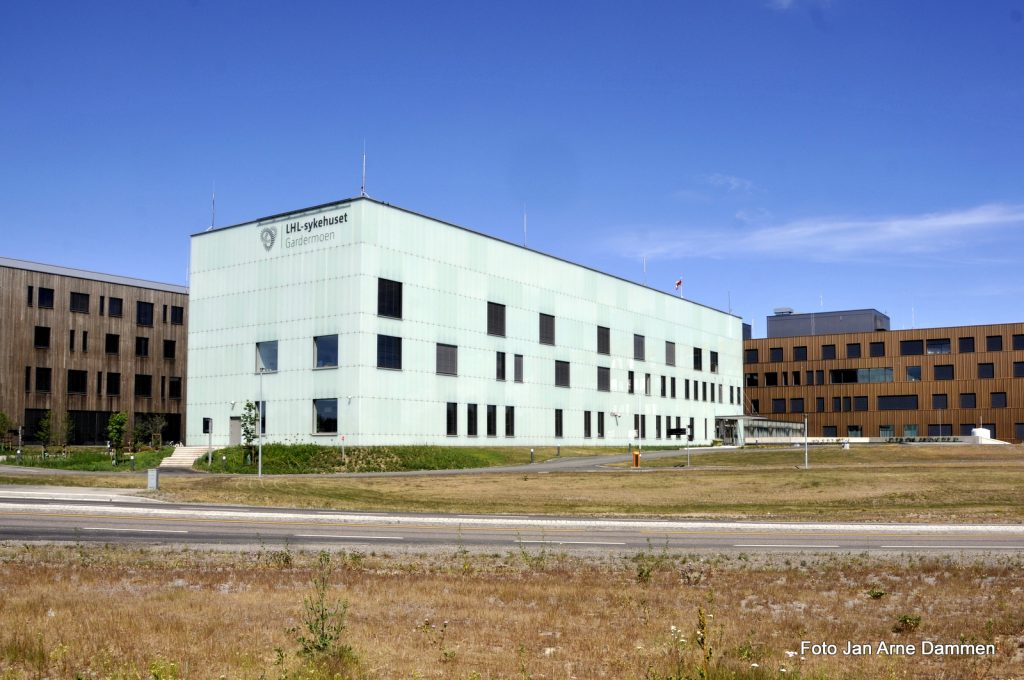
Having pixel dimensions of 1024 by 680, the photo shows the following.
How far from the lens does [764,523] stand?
103 feet

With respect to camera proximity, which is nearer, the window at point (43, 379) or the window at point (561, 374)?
the window at point (561, 374)

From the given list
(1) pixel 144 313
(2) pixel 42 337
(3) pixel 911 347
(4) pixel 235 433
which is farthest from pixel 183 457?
(3) pixel 911 347

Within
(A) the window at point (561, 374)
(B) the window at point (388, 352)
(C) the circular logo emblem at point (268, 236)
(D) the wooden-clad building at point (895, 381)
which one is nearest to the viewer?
(B) the window at point (388, 352)

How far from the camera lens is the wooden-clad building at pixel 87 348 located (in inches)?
3757

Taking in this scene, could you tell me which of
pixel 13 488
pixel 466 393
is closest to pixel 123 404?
pixel 466 393

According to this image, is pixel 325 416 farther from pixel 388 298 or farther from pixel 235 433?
pixel 388 298

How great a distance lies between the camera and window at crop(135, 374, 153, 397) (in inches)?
4262

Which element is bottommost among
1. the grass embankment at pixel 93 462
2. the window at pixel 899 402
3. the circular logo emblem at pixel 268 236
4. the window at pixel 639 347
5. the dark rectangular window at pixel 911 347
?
the grass embankment at pixel 93 462

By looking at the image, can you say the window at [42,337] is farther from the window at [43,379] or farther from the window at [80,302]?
the window at [80,302]

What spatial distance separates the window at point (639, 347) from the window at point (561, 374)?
13471mm

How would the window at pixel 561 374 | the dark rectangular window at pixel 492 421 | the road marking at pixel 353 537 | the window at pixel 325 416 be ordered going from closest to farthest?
the road marking at pixel 353 537
the window at pixel 325 416
the dark rectangular window at pixel 492 421
the window at pixel 561 374

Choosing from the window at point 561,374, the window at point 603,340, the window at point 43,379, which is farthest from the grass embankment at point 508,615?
the window at point 43,379

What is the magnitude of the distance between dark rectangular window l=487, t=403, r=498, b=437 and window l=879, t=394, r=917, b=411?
7106cm

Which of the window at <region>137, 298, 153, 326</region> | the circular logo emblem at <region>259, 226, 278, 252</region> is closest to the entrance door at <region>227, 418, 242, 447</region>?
the circular logo emblem at <region>259, 226, 278, 252</region>
